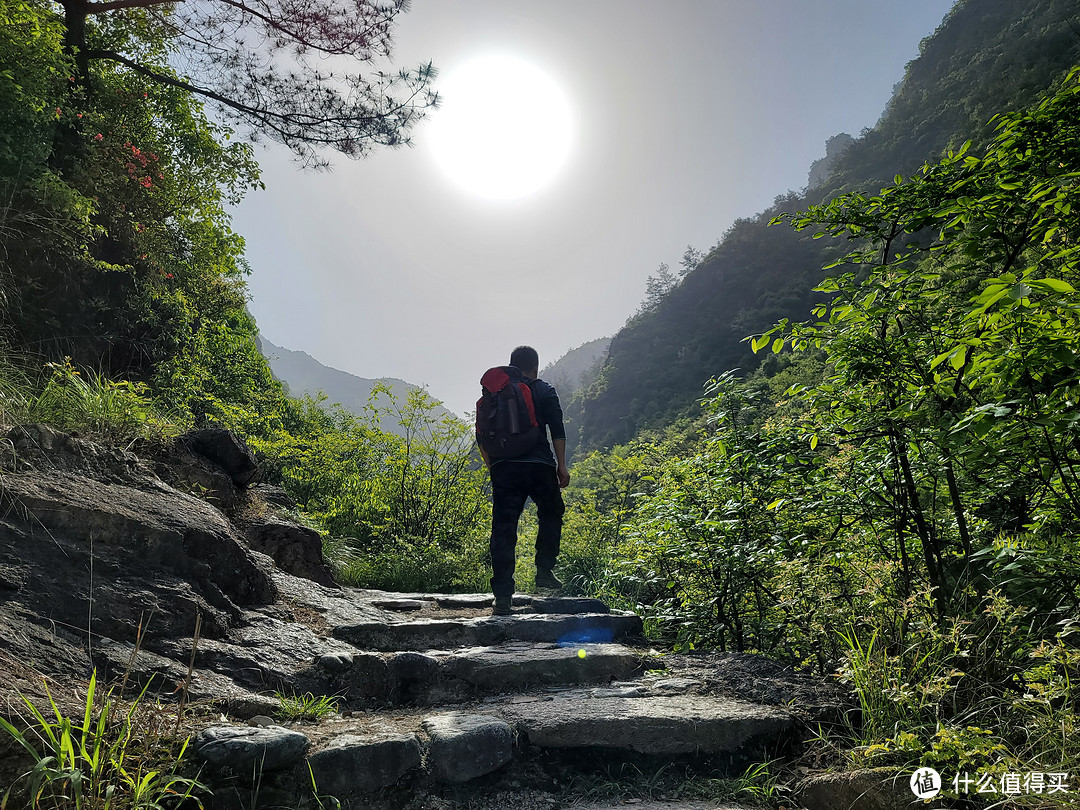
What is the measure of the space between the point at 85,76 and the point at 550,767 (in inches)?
378

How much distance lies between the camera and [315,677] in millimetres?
2580

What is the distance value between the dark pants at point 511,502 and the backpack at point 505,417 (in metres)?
0.15

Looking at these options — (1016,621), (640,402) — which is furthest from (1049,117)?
(640,402)

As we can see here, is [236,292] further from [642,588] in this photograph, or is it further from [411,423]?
[642,588]

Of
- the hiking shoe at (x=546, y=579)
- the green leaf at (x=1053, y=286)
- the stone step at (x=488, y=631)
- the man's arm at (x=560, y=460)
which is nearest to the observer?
the green leaf at (x=1053, y=286)

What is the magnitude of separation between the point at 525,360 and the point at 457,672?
2.53 meters

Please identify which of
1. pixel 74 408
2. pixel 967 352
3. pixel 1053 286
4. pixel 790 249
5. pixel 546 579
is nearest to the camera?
pixel 1053 286

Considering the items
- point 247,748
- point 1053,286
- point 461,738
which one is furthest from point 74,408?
point 1053,286

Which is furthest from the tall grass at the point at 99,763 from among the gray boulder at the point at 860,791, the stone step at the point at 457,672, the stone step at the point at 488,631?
the gray boulder at the point at 860,791

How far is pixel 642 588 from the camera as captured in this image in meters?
6.09

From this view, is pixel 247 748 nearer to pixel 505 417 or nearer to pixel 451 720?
pixel 451 720

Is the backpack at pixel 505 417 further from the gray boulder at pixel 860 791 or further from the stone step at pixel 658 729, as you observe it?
the gray boulder at pixel 860 791

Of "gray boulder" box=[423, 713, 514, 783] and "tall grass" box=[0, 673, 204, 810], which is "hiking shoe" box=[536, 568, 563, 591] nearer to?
"gray boulder" box=[423, 713, 514, 783]

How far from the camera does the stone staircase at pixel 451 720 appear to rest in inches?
68.4
